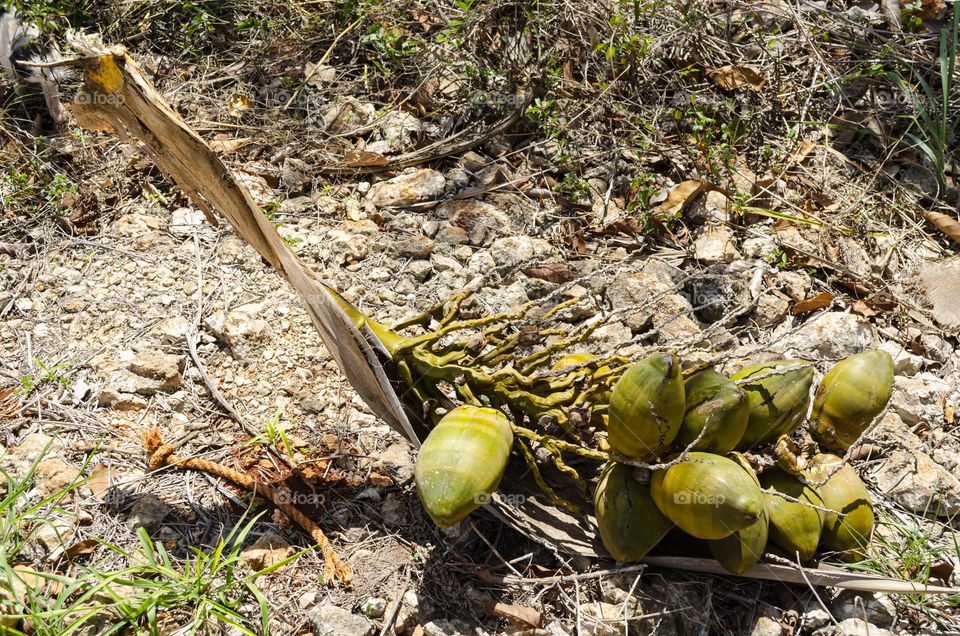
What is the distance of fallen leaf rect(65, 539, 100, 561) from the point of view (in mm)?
2273

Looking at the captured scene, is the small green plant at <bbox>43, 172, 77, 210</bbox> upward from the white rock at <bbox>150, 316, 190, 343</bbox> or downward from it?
upward

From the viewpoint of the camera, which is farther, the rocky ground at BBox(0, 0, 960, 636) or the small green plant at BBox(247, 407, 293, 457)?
the small green plant at BBox(247, 407, 293, 457)

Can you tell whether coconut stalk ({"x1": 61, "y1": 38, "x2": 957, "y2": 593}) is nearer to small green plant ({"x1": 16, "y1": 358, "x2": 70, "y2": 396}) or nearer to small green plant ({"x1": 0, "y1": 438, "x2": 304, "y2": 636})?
small green plant ({"x1": 0, "y1": 438, "x2": 304, "y2": 636})

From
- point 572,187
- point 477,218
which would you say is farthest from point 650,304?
point 477,218

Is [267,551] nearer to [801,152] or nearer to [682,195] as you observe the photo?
[682,195]

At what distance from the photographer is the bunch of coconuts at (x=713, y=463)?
1986 millimetres

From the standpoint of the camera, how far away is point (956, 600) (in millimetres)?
2271

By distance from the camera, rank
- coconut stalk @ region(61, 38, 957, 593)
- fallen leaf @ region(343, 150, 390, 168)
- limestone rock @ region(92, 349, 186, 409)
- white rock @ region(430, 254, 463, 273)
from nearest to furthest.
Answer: coconut stalk @ region(61, 38, 957, 593) < limestone rock @ region(92, 349, 186, 409) < white rock @ region(430, 254, 463, 273) < fallen leaf @ region(343, 150, 390, 168)

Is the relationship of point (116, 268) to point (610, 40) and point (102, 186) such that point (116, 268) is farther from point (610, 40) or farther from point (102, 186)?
point (610, 40)

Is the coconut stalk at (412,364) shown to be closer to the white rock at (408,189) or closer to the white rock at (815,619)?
the white rock at (815,619)

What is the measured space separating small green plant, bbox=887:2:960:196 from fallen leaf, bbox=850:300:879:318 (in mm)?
838

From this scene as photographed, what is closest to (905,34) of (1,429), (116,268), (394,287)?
(394,287)

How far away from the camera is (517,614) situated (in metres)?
2.23

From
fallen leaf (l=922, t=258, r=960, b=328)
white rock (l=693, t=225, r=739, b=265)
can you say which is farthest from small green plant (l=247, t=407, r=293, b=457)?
fallen leaf (l=922, t=258, r=960, b=328)
